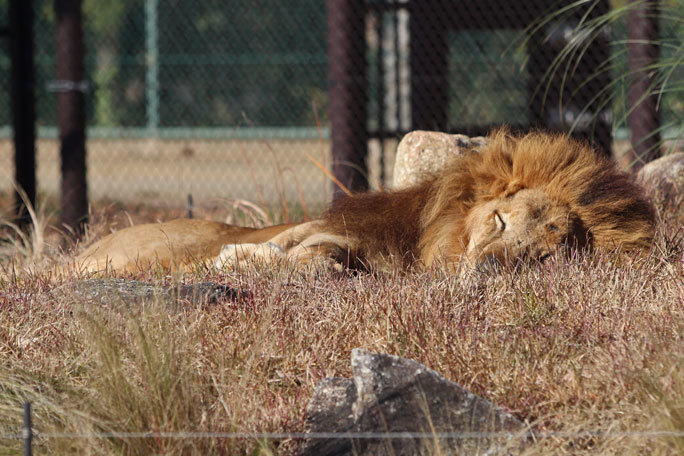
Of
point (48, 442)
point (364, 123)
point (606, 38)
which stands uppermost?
point (606, 38)

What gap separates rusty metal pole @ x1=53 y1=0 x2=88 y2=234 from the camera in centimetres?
713

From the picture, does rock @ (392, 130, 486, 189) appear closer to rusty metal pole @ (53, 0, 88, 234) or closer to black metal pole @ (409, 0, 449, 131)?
black metal pole @ (409, 0, 449, 131)

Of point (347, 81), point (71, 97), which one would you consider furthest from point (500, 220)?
point (71, 97)

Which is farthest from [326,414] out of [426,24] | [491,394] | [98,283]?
[426,24]

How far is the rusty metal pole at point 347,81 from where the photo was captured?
6633 mm

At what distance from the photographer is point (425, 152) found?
4.98 meters

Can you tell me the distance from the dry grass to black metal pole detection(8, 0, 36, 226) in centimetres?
375

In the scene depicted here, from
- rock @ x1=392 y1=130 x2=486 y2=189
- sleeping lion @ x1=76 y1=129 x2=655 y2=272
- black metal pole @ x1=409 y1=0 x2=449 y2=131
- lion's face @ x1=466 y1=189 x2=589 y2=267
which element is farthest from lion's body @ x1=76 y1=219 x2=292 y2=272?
black metal pole @ x1=409 y1=0 x2=449 y2=131

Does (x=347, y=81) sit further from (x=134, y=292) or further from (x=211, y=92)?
(x=211, y=92)

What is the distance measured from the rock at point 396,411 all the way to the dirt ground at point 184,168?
25.6 ft

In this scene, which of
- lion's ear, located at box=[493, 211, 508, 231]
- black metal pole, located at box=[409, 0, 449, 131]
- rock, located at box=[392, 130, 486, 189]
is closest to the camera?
lion's ear, located at box=[493, 211, 508, 231]

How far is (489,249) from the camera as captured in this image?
3709 mm

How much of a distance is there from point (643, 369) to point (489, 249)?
1.01m

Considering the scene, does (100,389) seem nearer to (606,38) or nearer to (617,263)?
(617,263)
